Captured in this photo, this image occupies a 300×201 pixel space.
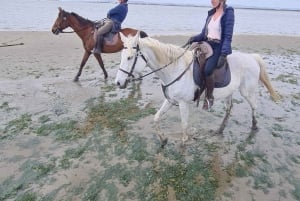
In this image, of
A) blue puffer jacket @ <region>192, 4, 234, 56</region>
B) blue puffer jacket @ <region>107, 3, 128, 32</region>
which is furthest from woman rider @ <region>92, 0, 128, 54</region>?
blue puffer jacket @ <region>192, 4, 234, 56</region>

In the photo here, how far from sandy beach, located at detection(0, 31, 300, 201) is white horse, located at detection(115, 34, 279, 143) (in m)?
0.68

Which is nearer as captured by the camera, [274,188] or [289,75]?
[274,188]

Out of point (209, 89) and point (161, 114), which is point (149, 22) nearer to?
point (209, 89)

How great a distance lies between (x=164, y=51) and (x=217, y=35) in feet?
3.49

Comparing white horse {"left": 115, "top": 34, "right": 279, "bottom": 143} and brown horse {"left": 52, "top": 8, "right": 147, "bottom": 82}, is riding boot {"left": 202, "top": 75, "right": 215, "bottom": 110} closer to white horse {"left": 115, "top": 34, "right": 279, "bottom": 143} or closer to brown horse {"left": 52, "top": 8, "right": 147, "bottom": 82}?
white horse {"left": 115, "top": 34, "right": 279, "bottom": 143}

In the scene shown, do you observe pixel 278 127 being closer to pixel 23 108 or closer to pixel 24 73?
pixel 23 108

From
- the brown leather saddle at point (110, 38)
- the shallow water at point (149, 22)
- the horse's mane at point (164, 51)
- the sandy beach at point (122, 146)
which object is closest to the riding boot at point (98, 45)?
the brown leather saddle at point (110, 38)

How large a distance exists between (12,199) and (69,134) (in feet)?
7.13

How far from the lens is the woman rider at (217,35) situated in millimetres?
5430

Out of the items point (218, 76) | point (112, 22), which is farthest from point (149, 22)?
point (218, 76)

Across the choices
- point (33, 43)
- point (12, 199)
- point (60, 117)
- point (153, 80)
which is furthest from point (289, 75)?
point (33, 43)

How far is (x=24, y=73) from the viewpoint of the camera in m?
11.7

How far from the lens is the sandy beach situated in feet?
16.0

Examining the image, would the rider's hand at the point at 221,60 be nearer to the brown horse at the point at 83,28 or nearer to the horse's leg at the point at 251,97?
the horse's leg at the point at 251,97
